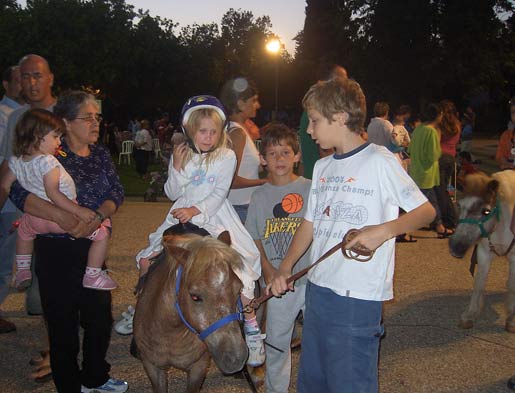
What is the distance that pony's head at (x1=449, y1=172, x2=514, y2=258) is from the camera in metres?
5.40

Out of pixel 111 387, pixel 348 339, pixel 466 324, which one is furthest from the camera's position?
pixel 466 324

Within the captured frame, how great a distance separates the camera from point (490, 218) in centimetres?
545

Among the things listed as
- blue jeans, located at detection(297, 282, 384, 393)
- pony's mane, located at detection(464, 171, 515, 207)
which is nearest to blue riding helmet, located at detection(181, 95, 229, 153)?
blue jeans, located at detection(297, 282, 384, 393)

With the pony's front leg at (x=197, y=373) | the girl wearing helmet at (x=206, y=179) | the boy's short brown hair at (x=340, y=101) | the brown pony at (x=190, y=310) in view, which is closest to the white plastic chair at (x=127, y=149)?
the girl wearing helmet at (x=206, y=179)

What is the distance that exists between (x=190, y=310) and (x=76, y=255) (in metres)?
1.28

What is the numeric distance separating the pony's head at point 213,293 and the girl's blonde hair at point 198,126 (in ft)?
3.08

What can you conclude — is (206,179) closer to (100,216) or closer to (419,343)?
(100,216)

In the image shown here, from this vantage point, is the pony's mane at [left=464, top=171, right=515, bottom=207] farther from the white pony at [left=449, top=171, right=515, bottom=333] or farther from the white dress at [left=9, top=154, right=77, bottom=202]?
the white dress at [left=9, top=154, right=77, bottom=202]

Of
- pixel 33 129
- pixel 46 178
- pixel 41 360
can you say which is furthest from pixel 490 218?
pixel 41 360

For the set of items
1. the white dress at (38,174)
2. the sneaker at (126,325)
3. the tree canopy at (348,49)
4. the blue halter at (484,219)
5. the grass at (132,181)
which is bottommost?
the sneaker at (126,325)

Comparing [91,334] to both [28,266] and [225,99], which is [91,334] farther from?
[225,99]

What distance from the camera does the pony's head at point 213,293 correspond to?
266 cm

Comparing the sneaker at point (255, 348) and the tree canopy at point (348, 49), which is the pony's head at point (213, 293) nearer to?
the sneaker at point (255, 348)

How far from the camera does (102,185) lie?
152 inches
